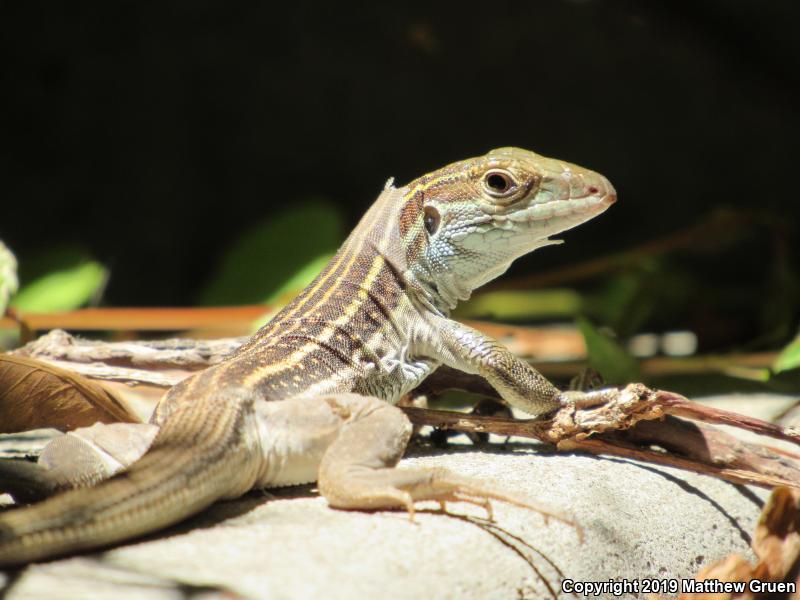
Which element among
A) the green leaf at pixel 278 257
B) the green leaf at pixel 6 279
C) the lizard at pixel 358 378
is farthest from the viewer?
the green leaf at pixel 278 257

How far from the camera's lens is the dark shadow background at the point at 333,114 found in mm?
7965

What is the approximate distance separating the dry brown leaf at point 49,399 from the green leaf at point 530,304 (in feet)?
13.1

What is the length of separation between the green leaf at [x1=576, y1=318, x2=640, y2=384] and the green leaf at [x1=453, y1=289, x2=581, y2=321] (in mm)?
2516

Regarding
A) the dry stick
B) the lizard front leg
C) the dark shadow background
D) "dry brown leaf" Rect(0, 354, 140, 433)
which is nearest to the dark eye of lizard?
the lizard front leg

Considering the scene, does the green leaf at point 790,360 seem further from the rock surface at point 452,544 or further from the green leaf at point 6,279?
the green leaf at point 6,279

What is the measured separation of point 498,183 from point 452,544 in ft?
5.47

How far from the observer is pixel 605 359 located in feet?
14.8

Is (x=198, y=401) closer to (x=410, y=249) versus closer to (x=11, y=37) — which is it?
(x=410, y=249)

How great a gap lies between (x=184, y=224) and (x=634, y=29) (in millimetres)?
4535

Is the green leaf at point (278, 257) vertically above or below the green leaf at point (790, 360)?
above

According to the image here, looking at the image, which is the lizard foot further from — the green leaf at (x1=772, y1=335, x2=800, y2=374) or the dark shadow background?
the dark shadow background

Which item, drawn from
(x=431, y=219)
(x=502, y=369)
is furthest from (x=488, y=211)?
(x=502, y=369)

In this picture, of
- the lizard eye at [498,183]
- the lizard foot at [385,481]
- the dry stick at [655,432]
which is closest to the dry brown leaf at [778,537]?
the dry stick at [655,432]

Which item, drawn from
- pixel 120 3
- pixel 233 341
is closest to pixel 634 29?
pixel 120 3
